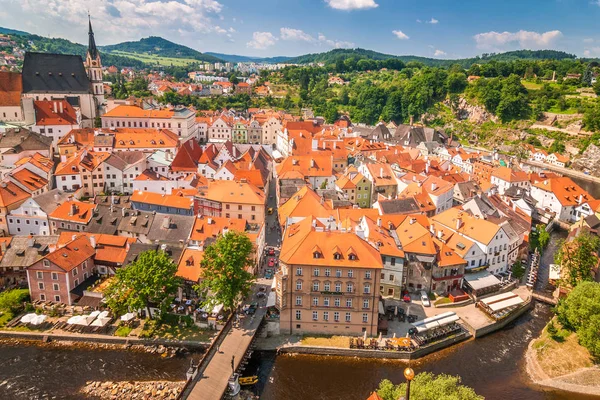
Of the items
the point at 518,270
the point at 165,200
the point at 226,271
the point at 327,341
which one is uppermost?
the point at 165,200

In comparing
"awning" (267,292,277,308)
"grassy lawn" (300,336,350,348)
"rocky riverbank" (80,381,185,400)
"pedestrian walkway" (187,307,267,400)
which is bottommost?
"rocky riverbank" (80,381,185,400)

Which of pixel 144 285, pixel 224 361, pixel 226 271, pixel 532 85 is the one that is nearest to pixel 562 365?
pixel 224 361

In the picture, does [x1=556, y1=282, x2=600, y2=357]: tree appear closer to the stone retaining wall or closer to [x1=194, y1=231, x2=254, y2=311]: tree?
the stone retaining wall

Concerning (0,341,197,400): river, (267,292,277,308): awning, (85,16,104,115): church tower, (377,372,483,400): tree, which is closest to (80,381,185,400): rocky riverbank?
(0,341,197,400): river

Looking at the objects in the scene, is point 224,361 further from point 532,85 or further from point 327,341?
point 532,85

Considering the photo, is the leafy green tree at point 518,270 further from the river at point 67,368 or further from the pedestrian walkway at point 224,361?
the river at point 67,368

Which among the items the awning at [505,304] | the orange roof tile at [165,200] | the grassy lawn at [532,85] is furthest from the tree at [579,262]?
the grassy lawn at [532,85]
